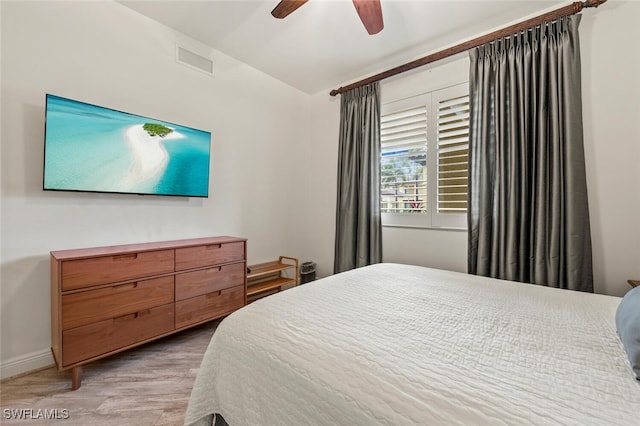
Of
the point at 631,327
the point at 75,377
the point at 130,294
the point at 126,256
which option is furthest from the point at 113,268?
the point at 631,327

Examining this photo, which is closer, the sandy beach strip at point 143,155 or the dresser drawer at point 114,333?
the dresser drawer at point 114,333

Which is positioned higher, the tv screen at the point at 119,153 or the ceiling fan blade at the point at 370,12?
the ceiling fan blade at the point at 370,12

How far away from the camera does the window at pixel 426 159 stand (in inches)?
94.7

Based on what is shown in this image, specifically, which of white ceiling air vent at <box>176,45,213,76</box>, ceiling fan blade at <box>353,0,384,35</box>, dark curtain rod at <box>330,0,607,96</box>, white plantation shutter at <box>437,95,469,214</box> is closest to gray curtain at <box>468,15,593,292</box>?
dark curtain rod at <box>330,0,607,96</box>

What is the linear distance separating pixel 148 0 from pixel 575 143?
328cm

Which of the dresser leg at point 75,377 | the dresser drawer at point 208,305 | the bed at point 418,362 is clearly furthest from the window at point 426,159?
the dresser leg at point 75,377

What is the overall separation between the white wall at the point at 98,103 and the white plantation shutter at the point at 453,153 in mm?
1977

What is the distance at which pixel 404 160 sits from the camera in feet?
9.05

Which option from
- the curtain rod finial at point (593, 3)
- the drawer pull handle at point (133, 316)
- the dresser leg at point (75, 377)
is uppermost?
the curtain rod finial at point (593, 3)

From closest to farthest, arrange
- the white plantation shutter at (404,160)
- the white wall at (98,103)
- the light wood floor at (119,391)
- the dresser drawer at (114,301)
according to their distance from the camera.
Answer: the light wood floor at (119,391)
the dresser drawer at (114,301)
the white wall at (98,103)
the white plantation shutter at (404,160)

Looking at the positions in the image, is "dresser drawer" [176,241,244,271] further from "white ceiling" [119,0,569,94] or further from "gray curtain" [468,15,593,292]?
"gray curtain" [468,15,593,292]

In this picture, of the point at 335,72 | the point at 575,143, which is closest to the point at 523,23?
the point at 575,143

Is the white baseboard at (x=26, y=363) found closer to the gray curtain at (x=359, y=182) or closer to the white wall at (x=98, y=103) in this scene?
the white wall at (x=98, y=103)

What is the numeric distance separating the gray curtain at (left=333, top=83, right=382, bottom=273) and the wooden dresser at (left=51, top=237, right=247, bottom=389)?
1.25 m
